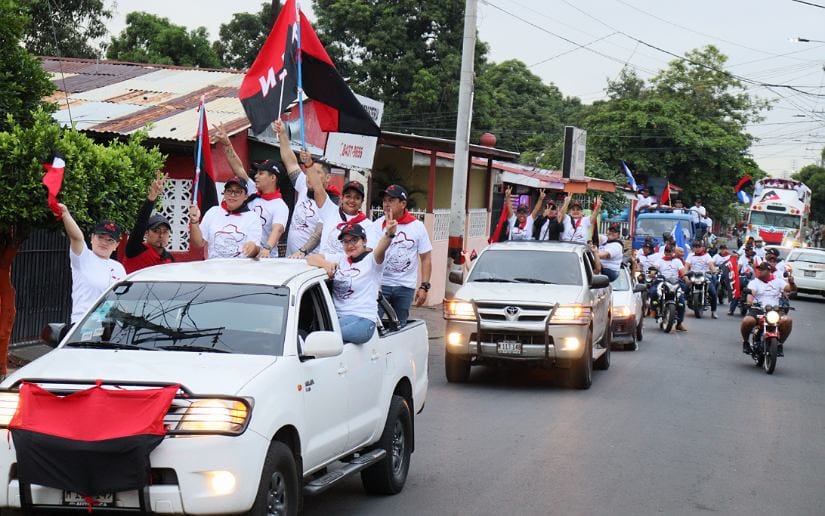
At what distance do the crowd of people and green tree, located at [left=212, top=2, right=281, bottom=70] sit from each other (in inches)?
1274

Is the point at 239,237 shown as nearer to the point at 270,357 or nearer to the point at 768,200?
the point at 270,357

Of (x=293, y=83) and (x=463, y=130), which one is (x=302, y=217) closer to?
(x=293, y=83)

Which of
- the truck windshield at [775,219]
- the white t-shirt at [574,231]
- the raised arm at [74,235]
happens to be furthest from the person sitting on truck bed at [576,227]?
the truck windshield at [775,219]

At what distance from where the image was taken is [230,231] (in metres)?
9.20

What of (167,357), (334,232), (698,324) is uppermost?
(334,232)

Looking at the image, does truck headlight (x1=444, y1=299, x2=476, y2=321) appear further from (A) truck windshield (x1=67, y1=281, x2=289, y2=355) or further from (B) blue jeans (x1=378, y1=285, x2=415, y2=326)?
(A) truck windshield (x1=67, y1=281, x2=289, y2=355)

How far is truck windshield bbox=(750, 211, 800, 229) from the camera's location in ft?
168

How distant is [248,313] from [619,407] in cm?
706

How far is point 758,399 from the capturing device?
1377 cm

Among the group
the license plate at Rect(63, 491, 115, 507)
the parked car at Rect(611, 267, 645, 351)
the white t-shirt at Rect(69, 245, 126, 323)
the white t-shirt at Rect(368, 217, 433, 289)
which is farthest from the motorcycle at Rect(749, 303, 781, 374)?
the license plate at Rect(63, 491, 115, 507)

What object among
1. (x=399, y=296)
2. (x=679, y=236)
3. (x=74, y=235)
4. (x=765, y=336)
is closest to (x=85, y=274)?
(x=74, y=235)

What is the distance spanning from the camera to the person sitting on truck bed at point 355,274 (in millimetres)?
7887

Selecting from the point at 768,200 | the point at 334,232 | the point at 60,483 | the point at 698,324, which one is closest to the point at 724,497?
the point at 334,232

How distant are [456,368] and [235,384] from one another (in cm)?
849
